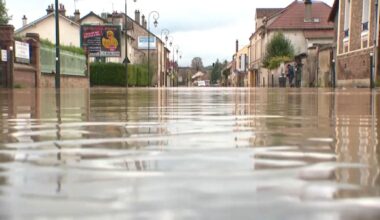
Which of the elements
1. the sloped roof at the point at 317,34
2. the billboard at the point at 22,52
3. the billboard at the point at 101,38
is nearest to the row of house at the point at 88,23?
the billboard at the point at 101,38

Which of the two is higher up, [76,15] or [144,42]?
[76,15]

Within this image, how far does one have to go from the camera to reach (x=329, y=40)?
→ 71.9 m

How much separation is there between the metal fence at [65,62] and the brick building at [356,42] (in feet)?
62.7

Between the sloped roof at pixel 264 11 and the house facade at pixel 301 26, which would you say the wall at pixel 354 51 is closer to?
the house facade at pixel 301 26

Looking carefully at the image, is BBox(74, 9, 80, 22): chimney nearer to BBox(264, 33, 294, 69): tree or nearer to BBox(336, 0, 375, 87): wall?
BBox(264, 33, 294, 69): tree

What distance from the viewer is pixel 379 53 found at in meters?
36.3

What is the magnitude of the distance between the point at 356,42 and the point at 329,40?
29916 millimetres

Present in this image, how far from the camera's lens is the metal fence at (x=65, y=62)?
36.3 meters

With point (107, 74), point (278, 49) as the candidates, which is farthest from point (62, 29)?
point (278, 49)

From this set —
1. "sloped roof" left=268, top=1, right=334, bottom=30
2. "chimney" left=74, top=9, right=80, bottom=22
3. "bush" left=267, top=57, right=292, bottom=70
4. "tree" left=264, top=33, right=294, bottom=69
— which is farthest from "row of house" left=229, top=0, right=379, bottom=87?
"chimney" left=74, top=9, right=80, bottom=22

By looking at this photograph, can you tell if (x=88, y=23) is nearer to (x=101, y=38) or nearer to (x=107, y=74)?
(x=101, y=38)

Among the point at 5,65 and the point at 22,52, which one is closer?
the point at 5,65

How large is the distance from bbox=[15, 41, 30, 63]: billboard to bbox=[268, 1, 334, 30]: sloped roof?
158ft


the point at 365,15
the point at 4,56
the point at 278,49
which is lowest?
the point at 4,56
